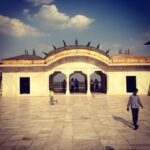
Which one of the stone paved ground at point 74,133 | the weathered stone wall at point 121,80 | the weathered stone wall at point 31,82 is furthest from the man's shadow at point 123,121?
the weathered stone wall at point 31,82

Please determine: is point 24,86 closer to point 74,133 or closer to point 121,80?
point 121,80

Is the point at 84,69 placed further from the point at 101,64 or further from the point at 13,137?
the point at 13,137

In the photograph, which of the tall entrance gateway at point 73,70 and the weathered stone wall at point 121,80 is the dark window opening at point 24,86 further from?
the weathered stone wall at point 121,80

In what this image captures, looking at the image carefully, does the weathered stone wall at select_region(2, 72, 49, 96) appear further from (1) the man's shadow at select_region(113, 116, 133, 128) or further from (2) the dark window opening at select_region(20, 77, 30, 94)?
(1) the man's shadow at select_region(113, 116, 133, 128)

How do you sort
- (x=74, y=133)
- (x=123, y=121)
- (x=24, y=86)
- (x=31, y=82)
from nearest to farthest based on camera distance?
(x=74, y=133) → (x=123, y=121) → (x=31, y=82) → (x=24, y=86)

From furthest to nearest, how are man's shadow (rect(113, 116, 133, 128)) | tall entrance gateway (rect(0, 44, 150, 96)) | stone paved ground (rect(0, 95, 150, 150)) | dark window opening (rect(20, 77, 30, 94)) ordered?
dark window opening (rect(20, 77, 30, 94))
tall entrance gateway (rect(0, 44, 150, 96))
man's shadow (rect(113, 116, 133, 128))
stone paved ground (rect(0, 95, 150, 150))

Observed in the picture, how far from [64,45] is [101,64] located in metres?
5.90

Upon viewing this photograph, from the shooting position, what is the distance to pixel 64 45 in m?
27.9

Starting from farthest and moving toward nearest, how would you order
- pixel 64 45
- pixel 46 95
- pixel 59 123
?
pixel 64 45 < pixel 46 95 < pixel 59 123

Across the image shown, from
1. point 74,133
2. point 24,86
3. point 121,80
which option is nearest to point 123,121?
point 74,133

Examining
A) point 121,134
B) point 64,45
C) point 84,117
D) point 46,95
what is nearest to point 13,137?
point 121,134

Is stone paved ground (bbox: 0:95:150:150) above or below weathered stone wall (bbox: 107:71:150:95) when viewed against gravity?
below

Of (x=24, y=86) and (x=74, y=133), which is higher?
(x=24, y=86)

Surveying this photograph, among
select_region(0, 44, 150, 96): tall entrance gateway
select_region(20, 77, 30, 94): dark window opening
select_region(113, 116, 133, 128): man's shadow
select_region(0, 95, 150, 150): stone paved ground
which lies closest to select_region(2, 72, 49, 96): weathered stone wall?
select_region(0, 44, 150, 96): tall entrance gateway
